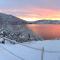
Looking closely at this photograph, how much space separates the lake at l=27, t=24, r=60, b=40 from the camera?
5.62 ft

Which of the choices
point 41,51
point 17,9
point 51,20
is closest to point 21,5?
point 17,9

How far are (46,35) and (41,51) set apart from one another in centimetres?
77

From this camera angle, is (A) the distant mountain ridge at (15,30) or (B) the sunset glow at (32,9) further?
(B) the sunset glow at (32,9)

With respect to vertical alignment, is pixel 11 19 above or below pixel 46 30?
above

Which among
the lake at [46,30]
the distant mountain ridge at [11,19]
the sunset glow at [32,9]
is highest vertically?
the sunset glow at [32,9]

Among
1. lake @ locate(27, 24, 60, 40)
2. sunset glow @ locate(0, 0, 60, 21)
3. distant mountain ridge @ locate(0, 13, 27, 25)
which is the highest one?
sunset glow @ locate(0, 0, 60, 21)

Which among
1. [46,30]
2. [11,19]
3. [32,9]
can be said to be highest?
[32,9]

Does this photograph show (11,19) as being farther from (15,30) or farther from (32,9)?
(32,9)

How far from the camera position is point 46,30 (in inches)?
69.9

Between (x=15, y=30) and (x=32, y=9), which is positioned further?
(x=32, y=9)

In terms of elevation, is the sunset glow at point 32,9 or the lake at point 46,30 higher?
the sunset glow at point 32,9

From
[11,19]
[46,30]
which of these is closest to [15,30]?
[11,19]

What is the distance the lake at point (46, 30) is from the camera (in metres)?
1.71

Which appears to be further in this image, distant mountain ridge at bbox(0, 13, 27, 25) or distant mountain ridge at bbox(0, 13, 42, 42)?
distant mountain ridge at bbox(0, 13, 27, 25)
